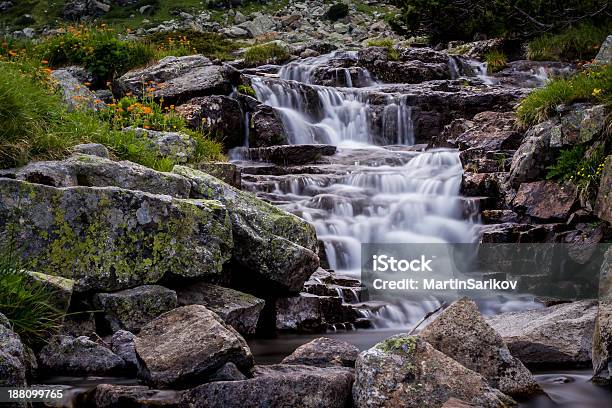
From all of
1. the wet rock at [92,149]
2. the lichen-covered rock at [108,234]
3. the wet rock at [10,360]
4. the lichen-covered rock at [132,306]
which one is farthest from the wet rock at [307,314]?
the wet rock at [10,360]

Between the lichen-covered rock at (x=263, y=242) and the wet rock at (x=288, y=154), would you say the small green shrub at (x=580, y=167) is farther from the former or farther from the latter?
the wet rock at (x=288, y=154)

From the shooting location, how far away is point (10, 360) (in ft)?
12.2

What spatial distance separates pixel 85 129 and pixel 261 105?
23.7ft

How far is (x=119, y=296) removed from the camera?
5.64 metres

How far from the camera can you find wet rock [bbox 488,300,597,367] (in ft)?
17.8

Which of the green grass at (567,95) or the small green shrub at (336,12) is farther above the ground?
the small green shrub at (336,12)

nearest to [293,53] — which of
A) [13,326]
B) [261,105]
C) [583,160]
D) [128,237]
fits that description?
[261,105]

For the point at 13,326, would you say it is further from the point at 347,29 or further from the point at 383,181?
the point at 347,29

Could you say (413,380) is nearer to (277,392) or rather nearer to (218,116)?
(277,392)

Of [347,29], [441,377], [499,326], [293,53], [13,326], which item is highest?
[347,29]

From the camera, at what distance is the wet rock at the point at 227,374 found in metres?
4.11

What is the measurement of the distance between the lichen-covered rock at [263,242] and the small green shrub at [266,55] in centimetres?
1492

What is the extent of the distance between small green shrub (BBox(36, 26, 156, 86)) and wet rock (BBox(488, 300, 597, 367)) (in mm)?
12576

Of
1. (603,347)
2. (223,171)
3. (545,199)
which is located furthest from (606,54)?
(603,347)
